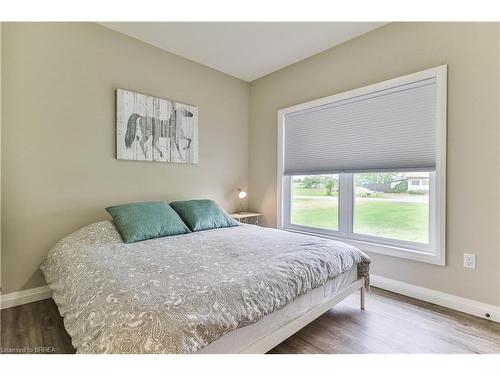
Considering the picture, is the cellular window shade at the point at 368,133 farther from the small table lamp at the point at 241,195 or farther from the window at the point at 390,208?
the small table lamp at the point at 241,195

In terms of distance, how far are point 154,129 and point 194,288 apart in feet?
7.22

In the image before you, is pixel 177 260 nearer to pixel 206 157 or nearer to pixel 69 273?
pixel 69 273

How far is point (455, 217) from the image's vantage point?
2.13 metres

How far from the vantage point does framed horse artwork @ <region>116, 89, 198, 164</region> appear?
2.68 metres

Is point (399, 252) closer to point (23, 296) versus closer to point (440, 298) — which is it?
point (440, 298)

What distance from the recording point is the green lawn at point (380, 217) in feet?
7.94

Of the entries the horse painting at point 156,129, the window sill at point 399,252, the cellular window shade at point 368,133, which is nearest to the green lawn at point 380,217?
the window sill at point 399,252

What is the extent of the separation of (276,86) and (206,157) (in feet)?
4.68

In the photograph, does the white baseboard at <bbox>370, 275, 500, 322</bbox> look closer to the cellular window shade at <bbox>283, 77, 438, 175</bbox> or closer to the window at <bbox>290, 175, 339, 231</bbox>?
the window at <bbox>290, 175, 339, 231</bbox>

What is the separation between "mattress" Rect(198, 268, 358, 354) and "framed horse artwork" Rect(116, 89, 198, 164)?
2.21m

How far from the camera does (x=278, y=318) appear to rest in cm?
143

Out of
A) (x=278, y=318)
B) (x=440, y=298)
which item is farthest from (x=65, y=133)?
(x=440, y=298)

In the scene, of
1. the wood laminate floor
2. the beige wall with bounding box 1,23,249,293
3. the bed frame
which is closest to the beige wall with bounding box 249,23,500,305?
the wood laminate floor

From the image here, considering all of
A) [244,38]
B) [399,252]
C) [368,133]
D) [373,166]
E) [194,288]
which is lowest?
[399,252]
